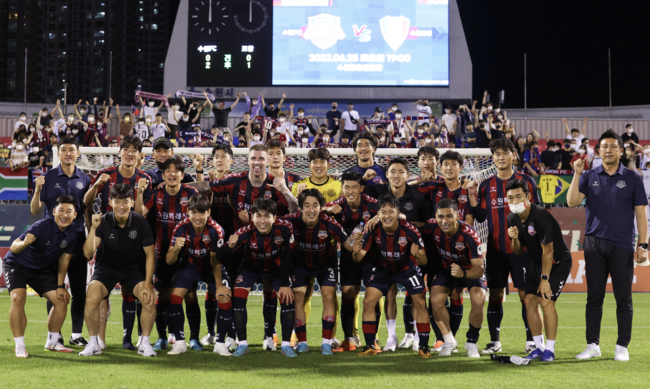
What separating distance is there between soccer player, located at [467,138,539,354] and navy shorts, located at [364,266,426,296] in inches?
31.7

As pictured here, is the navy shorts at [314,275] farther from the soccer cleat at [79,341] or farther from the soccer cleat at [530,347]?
the soccer cleat at [79,341]

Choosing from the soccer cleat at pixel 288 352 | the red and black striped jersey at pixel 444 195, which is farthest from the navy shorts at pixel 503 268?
the soccer cleat at pixel 288 352

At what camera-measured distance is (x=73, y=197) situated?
6.20m

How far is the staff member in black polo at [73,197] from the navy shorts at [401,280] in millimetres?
3155

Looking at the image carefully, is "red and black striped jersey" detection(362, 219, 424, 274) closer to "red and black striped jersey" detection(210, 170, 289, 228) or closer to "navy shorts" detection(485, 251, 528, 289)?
"navy shorts" detection(485, 251, 528, 289)

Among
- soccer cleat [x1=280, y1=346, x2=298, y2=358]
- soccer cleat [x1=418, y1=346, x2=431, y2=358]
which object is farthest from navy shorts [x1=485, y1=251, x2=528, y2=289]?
soccer cleat [x1=280, y1=346, x2=298, y2=358]

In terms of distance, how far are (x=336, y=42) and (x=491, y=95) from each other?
20.9 meters

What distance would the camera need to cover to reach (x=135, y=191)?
6.54 meters

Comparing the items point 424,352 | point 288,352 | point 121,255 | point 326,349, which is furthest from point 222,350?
point 424,352

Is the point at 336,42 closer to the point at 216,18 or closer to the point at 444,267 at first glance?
the point at 216,18

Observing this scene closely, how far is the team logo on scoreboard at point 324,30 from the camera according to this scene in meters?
21.0

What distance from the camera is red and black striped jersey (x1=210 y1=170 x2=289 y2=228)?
21.3 ft

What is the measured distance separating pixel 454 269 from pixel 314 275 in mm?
1529

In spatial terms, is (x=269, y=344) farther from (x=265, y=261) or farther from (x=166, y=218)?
(x=166, y=218)
